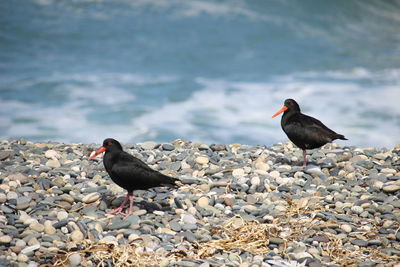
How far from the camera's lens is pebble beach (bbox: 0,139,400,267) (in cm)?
614

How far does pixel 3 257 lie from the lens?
594 cm

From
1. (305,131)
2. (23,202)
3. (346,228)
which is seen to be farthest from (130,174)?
(305,131)

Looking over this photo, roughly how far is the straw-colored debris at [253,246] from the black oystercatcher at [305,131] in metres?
2.00

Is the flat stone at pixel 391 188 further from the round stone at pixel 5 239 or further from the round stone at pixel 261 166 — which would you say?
the round stone at pixel 5 239

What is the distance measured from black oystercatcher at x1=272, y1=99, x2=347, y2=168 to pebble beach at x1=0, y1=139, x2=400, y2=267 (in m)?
0.37

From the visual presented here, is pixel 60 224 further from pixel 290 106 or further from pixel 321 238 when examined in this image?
pixel 290 106

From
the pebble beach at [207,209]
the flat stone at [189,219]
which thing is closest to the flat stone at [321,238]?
the pebble beach at [207,209]

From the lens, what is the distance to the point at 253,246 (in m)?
6.35

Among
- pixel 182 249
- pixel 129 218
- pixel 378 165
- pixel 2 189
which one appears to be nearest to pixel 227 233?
pixel 182 249

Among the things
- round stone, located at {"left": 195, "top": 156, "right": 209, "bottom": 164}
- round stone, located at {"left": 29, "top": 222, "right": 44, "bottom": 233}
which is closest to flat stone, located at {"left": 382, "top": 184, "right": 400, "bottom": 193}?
round stone, located at {"left": 195, "top": 156, "right": 209, "bottom": 164}

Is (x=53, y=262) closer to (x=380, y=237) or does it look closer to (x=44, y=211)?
(x=44, y=211)

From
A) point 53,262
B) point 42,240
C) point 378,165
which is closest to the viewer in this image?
point 53,262

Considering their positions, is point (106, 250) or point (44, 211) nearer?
point (106, 250)

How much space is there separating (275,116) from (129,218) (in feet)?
12.3
